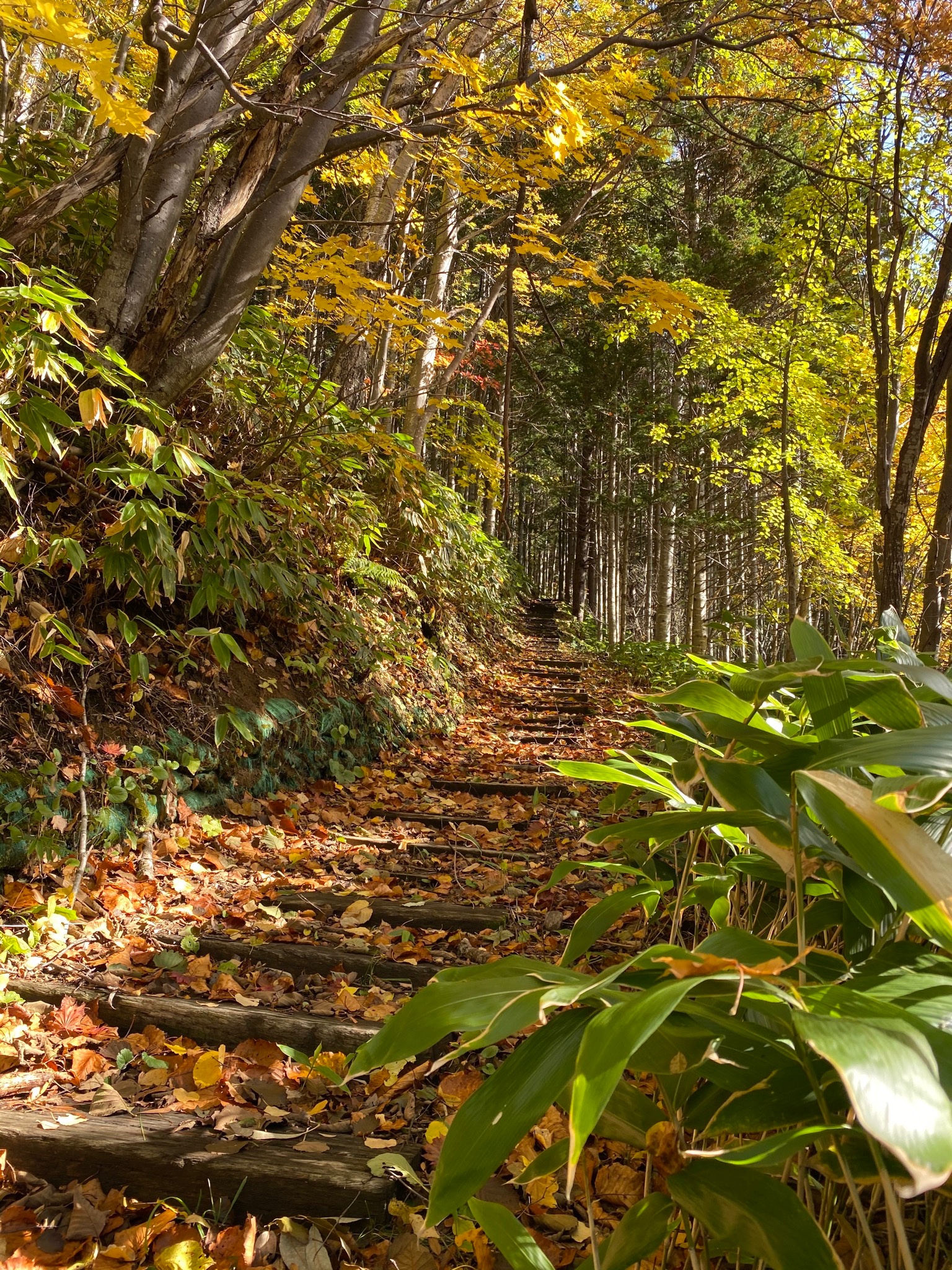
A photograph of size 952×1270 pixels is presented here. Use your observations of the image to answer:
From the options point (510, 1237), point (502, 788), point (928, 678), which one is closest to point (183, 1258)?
point (510, 1237)

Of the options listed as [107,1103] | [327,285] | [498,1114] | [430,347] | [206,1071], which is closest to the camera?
[498,1114]

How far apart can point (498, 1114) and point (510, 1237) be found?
20.1 inches

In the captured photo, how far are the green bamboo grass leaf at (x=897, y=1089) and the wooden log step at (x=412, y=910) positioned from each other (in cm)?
262

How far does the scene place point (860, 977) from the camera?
85 cm

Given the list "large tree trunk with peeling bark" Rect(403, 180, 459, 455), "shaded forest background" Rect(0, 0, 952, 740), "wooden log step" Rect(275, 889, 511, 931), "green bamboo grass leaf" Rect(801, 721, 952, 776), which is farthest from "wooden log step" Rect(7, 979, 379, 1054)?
"large tree trunk with peeling bark" Rect(403, 180, 459, 455)

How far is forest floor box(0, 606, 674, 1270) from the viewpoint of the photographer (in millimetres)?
1735

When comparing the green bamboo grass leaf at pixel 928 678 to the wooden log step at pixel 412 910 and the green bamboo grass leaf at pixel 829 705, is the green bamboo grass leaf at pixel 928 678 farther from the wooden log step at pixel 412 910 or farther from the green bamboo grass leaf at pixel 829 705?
the wooden log step at pixel 412 910

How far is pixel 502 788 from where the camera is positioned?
525 cm

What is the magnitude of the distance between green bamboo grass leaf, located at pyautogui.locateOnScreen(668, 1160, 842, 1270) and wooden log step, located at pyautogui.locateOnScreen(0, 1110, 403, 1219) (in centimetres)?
117

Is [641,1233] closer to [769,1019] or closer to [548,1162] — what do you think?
[548,1162]

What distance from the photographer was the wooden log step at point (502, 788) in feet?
16.9

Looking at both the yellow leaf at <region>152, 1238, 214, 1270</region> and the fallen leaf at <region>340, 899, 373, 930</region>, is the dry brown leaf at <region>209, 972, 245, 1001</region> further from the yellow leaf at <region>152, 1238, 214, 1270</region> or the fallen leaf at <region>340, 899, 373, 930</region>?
the yellow leaf at <region>152, 1238, 214, 1270</region>

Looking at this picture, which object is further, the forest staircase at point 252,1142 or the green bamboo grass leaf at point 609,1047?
the forest staircase at point 252,1142

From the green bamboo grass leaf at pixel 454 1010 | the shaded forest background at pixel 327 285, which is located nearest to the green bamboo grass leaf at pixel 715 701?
the green bamboo grass leaf at pixel 454 1010
